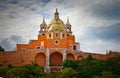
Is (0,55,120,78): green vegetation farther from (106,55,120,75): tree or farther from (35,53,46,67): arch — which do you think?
(35,53,46,67): arch

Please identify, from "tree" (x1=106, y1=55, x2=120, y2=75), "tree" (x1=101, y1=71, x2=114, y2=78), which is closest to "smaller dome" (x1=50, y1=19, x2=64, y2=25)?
"tree" (x1=106, y1=55, x2=120, y2=75)

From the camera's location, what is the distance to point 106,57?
4475cm

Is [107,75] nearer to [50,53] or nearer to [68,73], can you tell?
[68,73]

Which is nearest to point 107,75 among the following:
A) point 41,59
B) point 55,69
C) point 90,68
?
point 90,68

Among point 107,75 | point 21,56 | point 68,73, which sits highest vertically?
point 21,56

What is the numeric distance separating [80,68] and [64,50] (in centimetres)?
371

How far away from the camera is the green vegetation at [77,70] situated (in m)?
35.9

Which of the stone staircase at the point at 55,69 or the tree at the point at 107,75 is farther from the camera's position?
the stone staircase at the point at 55,69

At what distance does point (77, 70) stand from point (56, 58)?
4711 millimetres

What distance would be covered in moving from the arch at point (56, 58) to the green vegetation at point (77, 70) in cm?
271

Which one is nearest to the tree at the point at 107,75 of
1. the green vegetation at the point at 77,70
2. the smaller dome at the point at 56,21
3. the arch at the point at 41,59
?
the green vegetation at the point at 77,70

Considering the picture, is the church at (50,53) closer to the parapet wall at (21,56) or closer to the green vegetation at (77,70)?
→ the parapet wall at (21,56)

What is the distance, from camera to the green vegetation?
3588 centimetres

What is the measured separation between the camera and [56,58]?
43.4m
